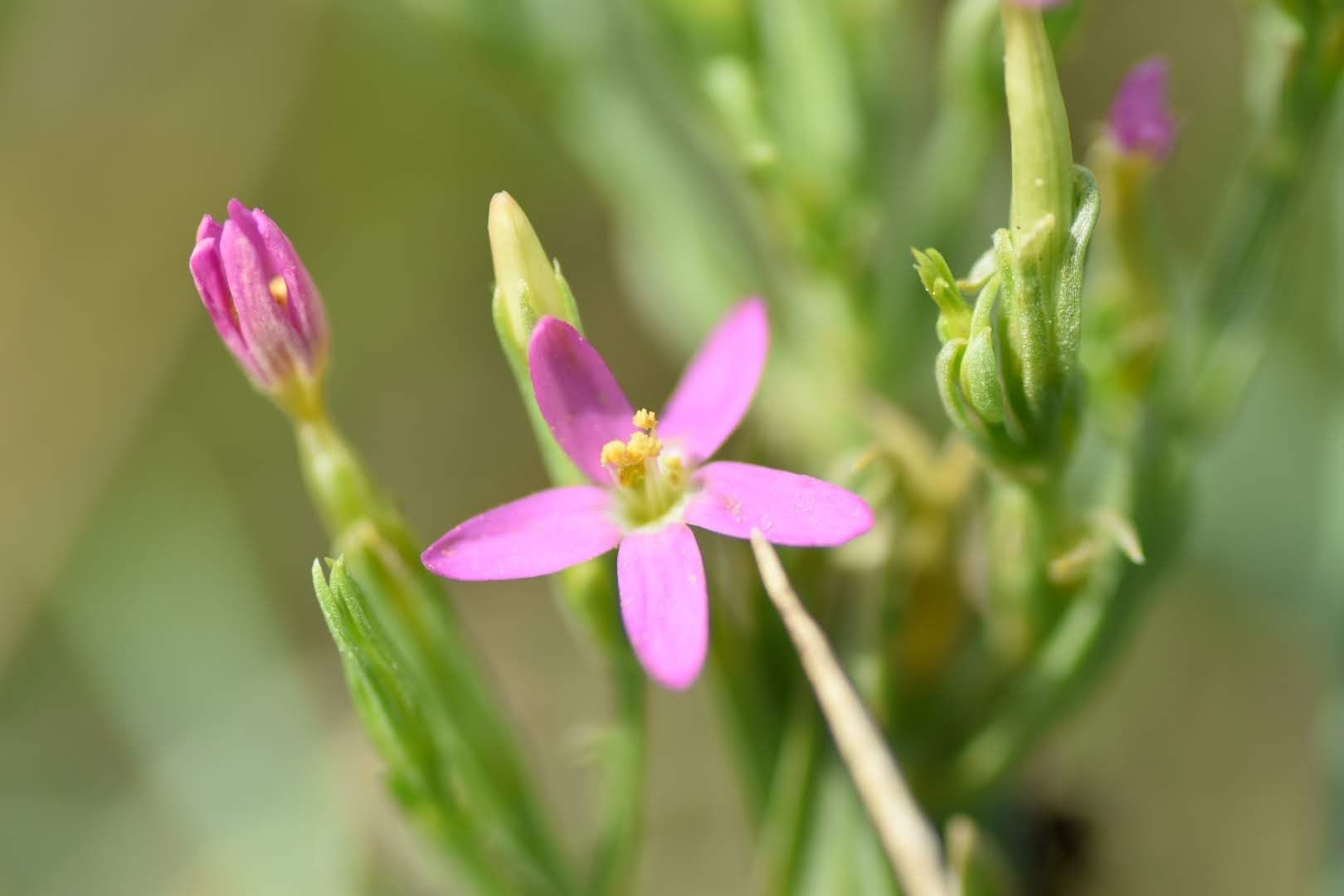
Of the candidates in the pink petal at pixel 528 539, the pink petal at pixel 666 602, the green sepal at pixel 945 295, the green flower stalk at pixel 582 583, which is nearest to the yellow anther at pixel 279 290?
the green flower stalk at pixel 582 583

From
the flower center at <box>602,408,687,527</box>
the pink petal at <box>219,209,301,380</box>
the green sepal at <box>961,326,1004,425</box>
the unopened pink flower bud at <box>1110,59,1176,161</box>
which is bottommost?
the green sepal at <box>961,326,1004,425</box>

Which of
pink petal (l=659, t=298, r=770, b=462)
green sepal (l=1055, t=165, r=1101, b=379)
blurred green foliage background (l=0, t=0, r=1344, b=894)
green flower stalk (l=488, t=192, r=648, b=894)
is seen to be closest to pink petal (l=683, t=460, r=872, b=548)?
pink petal (l=659, t=298, r=770, b=462)

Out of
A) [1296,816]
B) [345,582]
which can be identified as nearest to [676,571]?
[345,582]

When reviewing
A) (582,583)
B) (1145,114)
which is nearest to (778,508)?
(582,583)

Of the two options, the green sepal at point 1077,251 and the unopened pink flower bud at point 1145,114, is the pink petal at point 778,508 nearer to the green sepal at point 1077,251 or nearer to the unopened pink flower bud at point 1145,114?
the green sepal at point 1077,251

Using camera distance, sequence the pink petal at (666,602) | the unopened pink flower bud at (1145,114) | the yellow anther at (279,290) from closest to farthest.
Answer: the pink petal at (666,602) < the yellow anther at (279,290) < the unopened pink flower bud at (1145,114)

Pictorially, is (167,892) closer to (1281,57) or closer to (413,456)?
(413,456)

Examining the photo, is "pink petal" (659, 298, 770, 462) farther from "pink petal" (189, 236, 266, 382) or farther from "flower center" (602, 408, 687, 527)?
"pink petal" (189, 236, 266, 382)
